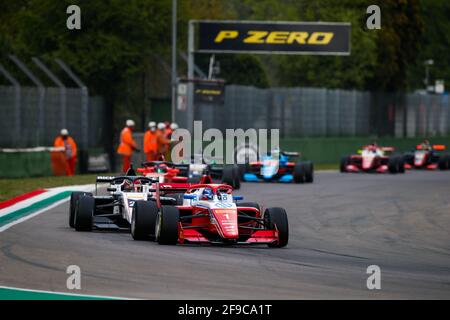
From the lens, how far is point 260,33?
1706 inches

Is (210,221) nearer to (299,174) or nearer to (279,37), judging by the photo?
(299,174)

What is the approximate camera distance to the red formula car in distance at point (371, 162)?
41.0 m

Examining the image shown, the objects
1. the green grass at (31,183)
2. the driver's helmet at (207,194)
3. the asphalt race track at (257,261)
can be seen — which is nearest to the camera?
the asphalt race track at (257,261)

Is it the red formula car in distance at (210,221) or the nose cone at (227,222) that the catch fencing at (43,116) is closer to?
the red formula car in distance at (210,221)

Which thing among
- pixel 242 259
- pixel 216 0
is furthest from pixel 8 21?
pixel 242 259

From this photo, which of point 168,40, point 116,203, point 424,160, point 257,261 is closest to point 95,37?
point 168,40

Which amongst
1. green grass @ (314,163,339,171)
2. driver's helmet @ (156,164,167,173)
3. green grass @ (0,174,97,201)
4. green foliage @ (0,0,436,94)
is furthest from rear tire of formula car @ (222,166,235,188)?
green grass @ (314,163,339,171)

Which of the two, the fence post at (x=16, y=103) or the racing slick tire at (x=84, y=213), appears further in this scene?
the fence post at (x=16, y=103)

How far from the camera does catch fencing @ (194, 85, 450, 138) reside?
43875mm

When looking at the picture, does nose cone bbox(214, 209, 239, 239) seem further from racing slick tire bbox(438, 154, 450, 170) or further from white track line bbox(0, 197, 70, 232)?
racing slick tire bbox(438, 154, 450, 170)

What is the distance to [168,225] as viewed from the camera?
15.3 meters

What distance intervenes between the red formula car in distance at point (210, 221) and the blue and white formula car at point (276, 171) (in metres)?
16.8

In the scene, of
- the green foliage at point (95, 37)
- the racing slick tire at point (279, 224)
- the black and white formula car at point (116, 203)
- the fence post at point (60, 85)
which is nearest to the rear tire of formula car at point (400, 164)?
the green foliage at point (95, 37)

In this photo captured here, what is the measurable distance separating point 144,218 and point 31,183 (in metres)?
13.4
